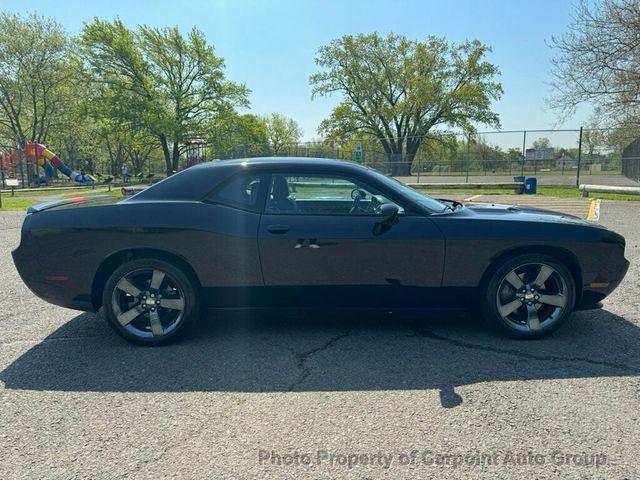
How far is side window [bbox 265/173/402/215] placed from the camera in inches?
141

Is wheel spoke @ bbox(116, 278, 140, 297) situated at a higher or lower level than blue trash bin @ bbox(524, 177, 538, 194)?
lower

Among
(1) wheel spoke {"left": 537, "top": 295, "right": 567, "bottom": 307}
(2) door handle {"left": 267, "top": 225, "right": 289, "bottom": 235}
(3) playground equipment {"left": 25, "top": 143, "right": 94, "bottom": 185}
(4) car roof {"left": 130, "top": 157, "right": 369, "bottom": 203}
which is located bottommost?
(1) wheel spoke {"left": 537, "top": 295, "right": 567, "bottom": 307}

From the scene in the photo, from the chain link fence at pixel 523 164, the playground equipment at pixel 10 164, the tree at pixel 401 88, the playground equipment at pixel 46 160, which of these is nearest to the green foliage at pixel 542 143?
the chain link fence at pixel 523 164

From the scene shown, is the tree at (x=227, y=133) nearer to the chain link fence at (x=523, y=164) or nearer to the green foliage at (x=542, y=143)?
the chain link fence at (x=523, y=164)

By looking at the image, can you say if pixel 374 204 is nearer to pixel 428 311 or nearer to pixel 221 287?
pixel 428 311

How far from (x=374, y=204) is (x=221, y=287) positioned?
1.43 metres

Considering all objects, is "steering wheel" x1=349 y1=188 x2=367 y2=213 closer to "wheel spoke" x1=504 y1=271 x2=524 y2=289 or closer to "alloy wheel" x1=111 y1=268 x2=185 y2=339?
"wheel spoke" x1=504 y1=271 x2=524 y2=289

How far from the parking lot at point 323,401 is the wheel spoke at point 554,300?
12.3 inches

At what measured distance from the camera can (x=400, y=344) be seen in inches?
139

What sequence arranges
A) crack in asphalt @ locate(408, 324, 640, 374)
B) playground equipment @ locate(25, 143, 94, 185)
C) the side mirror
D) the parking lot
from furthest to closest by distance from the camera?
playground equipment @ locate(25, 143, 94, 185) → the side mirror → crack in asphalt @ locate(408, 324, 640, 374) → the parking lot

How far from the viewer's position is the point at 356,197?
367 centimetres

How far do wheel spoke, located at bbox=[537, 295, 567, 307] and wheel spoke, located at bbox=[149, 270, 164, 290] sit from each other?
122 inches

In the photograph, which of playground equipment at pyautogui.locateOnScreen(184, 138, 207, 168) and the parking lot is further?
playground equipment at pyautogui.locateOnScreen(184, 138, 207, 168)

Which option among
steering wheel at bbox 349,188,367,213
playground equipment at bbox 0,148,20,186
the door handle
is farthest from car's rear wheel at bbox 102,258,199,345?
playground equipment at bbox 0,148,20,186
